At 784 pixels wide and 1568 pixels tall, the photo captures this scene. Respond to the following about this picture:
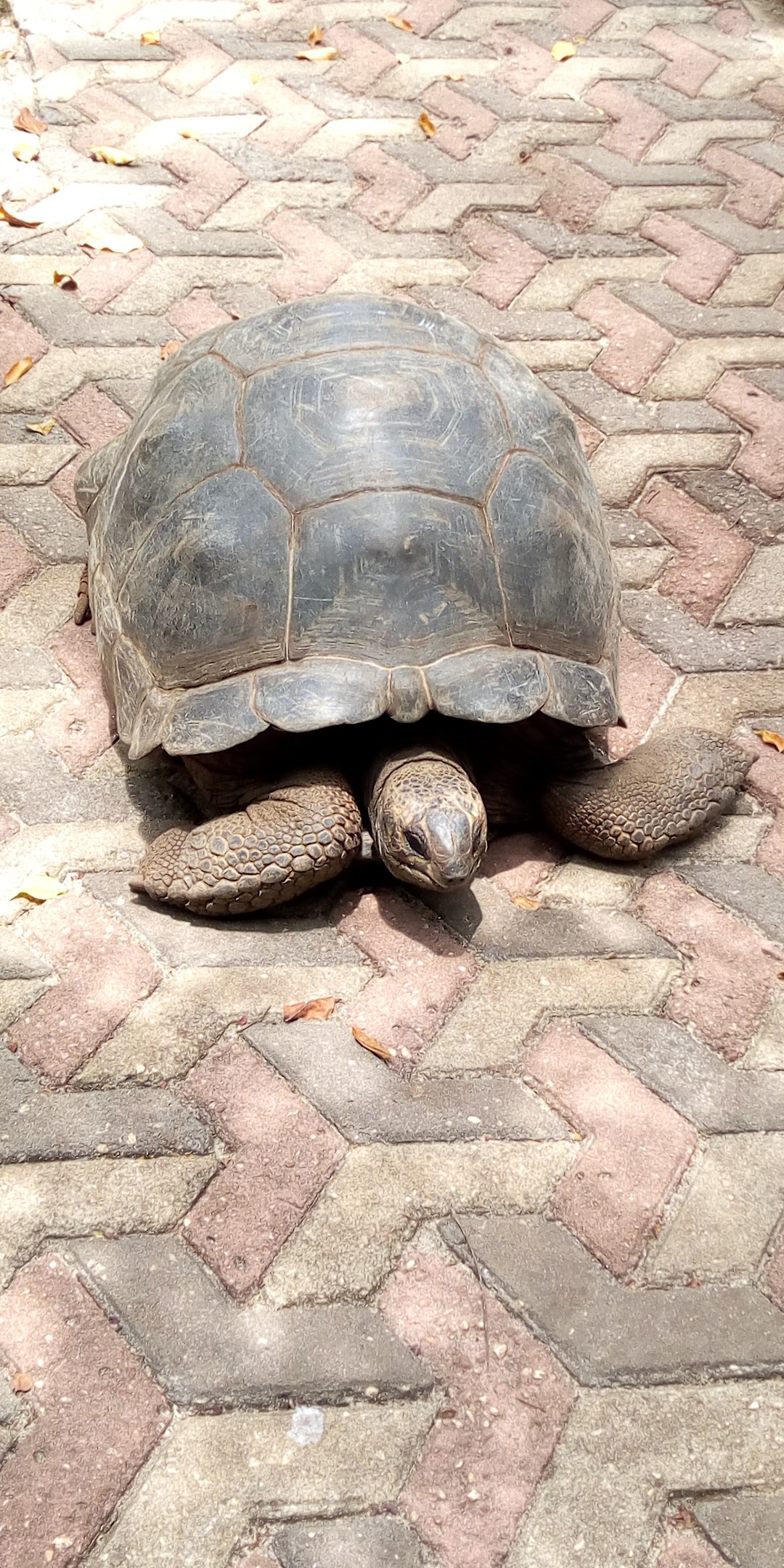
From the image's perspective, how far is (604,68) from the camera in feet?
18.3

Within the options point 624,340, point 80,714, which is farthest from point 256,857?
point 624,340

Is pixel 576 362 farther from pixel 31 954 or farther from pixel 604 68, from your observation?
pixel 31 954

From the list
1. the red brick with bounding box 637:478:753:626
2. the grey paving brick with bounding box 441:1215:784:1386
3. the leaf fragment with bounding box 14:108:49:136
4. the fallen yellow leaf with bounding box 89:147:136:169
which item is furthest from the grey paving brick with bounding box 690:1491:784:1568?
the leaf fragment with bounding box 14:108:49:136

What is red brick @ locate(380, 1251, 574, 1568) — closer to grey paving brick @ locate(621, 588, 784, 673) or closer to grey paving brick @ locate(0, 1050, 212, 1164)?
grey paving brick @ locate(0, 1050, 212, 1164)

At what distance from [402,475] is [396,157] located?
9.68ft

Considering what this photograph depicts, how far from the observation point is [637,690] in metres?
3.29

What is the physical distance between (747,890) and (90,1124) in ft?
4.63

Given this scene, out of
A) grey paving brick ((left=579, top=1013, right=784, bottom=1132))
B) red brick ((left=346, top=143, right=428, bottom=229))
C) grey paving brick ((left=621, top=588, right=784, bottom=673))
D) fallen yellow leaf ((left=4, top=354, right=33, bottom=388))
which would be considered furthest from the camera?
red brick ((left=346, top=143, right=428, bottom=229))

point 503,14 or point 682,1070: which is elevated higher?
point 503,14

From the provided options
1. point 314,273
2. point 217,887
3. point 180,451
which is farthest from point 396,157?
point 217,887

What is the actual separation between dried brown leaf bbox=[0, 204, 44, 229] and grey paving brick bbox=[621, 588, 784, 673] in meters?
2.63

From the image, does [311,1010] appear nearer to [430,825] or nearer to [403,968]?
[403,968]

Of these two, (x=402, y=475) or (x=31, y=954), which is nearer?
(x=31, y=954)

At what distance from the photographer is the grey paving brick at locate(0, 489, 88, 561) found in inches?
138
